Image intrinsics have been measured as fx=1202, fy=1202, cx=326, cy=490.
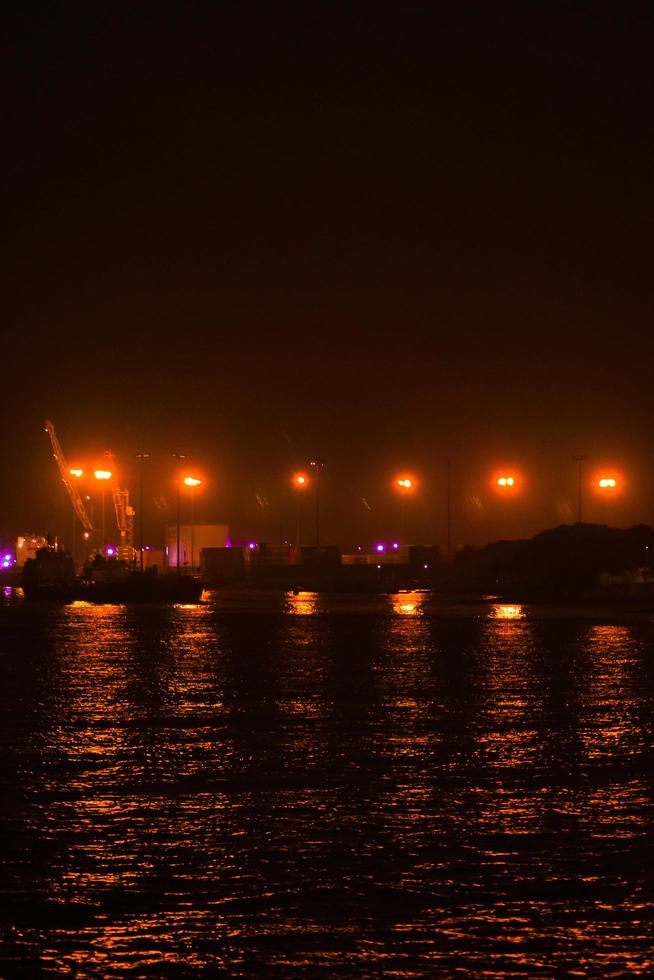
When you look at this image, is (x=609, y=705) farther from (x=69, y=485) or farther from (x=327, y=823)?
(x=69, y=485)

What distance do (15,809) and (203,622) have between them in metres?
42.2

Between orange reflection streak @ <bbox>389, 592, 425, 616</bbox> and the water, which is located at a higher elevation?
orange reflection streak @ <bbox>389, 592, 425, 616</bbox>

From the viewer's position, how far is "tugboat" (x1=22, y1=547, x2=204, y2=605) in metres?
87.9

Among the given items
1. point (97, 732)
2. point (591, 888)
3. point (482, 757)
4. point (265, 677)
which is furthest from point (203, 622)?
point (591, 888)

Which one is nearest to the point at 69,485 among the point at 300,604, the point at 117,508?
the point at 117,508

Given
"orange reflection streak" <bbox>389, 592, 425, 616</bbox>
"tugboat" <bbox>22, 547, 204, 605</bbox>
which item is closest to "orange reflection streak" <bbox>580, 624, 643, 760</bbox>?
"orange reflection streak" <bbox>389, 592, 425, 616</bbox>

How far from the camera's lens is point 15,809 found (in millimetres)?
13727

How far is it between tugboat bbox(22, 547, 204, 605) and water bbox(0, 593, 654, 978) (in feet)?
191

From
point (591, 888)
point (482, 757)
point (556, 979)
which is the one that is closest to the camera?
point (556, 979)

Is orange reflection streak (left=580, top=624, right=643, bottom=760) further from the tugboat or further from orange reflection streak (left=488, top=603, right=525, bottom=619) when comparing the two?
the tugboat

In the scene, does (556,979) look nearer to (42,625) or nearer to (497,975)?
(497,975)

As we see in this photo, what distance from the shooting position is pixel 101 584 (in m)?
96.2

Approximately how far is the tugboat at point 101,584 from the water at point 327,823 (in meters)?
58.2

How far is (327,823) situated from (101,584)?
85488 mm
